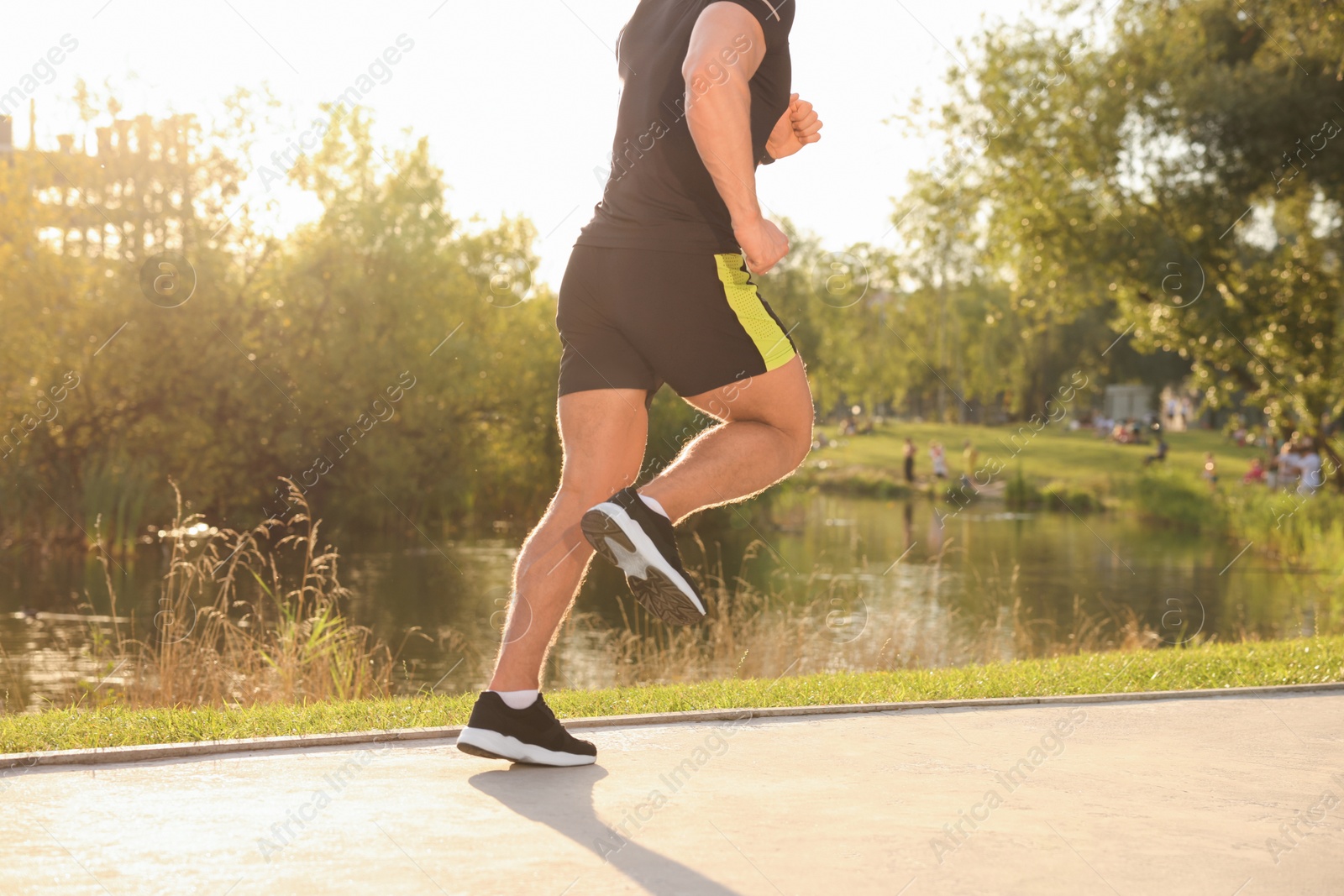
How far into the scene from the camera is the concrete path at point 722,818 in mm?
2520

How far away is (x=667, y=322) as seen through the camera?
3379mm

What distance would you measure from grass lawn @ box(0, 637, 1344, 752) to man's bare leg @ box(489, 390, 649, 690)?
129 cm

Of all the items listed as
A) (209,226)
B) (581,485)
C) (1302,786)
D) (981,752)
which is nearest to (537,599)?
(581,485)

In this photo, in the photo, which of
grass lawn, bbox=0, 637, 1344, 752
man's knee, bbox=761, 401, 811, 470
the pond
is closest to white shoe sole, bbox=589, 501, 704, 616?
man's knee, bbox=761, 401, 811, 470

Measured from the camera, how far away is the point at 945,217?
27.5 meters

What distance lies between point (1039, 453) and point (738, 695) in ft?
157

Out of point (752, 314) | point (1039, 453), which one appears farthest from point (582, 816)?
point (1039, 453)

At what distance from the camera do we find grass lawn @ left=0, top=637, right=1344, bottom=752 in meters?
4.57

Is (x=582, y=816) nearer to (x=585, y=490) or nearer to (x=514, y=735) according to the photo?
(x=514, y=735)

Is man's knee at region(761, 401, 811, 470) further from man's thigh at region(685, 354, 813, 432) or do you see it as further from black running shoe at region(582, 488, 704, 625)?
black running shoe at region(582, 488, 704, 625)

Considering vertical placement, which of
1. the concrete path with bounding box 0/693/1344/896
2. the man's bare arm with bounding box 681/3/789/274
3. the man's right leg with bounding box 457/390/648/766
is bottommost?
the concrete path with bounding box 0/693/1344/896

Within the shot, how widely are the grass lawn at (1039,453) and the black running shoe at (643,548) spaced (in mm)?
36525

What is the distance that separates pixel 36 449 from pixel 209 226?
495 cm

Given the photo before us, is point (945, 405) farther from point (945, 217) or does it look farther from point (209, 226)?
point (209, 226)
